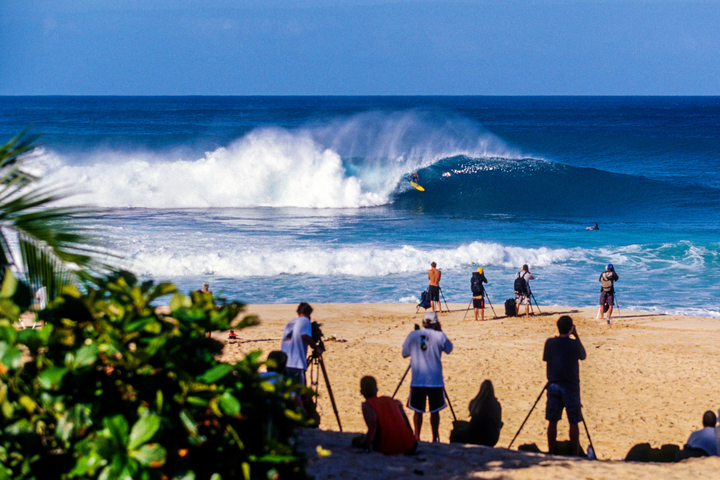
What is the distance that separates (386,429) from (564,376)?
5.63 ft

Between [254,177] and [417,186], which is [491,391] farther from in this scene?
[254,177]

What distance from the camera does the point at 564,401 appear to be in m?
5.55

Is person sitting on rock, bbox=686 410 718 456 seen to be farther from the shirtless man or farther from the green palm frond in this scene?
the shirtless man

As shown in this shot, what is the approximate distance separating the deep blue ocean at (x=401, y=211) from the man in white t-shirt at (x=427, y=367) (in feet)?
9.01

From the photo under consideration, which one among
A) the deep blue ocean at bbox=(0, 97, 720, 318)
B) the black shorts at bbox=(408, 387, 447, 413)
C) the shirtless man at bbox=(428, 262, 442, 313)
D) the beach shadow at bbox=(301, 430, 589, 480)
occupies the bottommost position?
the beach shadow at bbox=(301, 430, 589, 480)

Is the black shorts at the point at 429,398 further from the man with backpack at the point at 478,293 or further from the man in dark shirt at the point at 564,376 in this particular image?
the man with backpack at the point at 478,293

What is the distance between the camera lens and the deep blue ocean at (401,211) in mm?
16172

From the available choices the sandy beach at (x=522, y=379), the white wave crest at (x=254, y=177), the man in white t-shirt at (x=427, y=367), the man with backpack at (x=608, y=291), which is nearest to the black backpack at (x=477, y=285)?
the sandy beach at (x=522, y=379)

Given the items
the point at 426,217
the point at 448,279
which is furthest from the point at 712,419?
the point at 426,217

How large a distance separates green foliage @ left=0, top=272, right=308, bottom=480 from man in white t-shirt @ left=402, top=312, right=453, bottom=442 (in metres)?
2.99

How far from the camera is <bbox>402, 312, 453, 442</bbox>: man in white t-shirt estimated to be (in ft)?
18.2

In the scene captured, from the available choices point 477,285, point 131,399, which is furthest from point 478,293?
point 131,399

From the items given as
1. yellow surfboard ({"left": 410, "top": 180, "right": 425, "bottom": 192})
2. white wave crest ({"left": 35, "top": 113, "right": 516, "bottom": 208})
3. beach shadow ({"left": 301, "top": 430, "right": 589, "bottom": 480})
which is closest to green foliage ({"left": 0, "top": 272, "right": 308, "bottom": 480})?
beach shadow ({"left": 301, "top": 430, "right": 589, "bottom": 480})

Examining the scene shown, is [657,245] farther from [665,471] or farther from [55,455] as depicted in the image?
[55,455]
